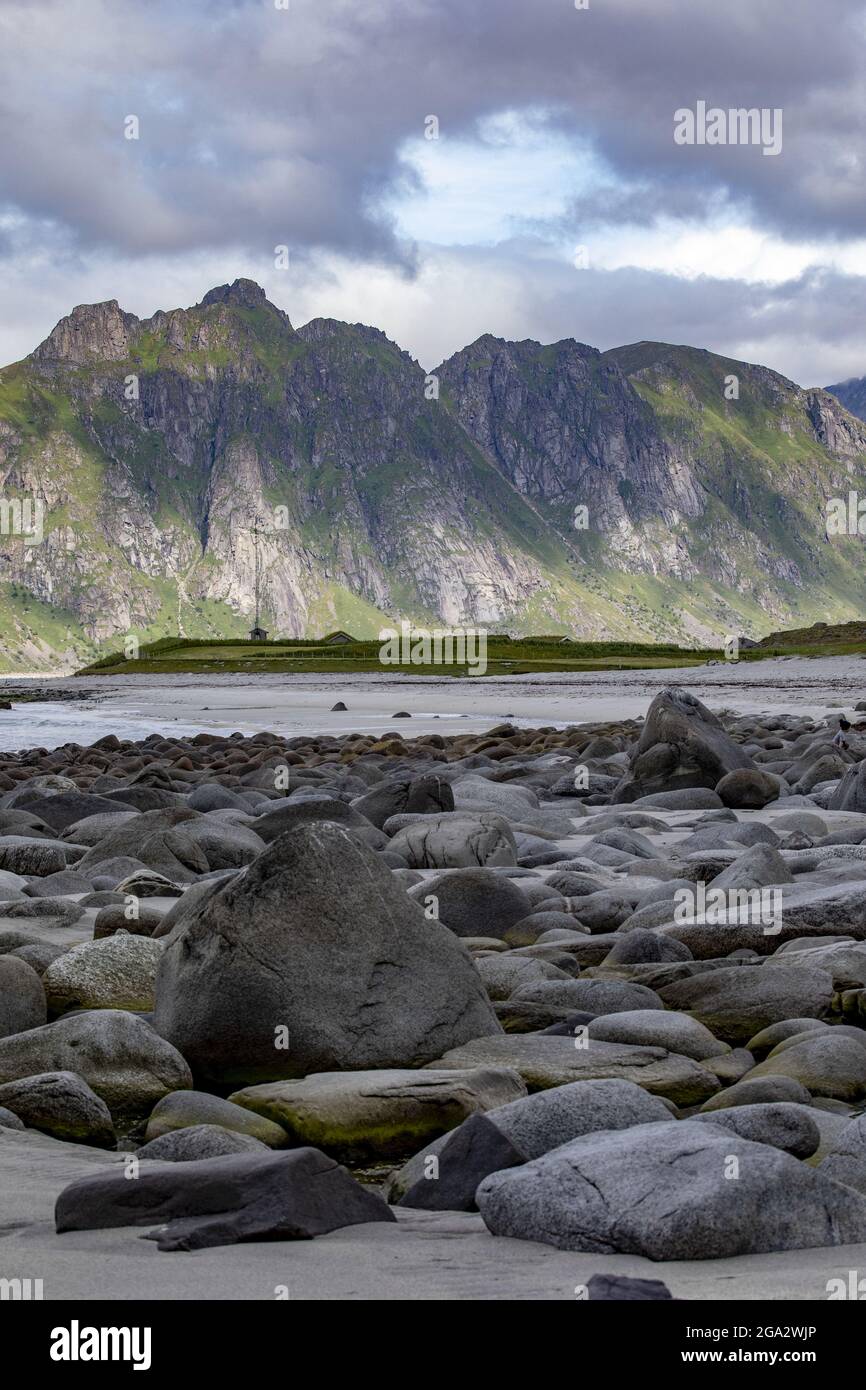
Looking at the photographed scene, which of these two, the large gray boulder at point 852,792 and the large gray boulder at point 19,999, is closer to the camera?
the large gray boulder at point 19,999

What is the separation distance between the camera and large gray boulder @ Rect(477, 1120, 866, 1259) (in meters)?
3.22

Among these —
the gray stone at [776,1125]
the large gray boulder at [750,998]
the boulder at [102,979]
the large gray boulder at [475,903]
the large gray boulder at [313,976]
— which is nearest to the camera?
the gray stone at [776,1125]

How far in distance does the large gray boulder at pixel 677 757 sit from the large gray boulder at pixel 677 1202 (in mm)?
11194

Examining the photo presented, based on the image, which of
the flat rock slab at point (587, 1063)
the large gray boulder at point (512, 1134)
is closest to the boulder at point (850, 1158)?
the large gray boulder at point (512, 1134)

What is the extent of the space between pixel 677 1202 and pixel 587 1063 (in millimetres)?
1920

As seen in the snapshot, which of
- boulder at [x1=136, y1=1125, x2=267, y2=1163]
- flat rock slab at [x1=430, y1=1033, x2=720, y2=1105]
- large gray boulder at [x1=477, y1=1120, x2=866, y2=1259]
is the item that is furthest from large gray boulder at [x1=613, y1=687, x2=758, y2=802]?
large gray boulder at [x1=477, y1=1120, x2=866, y2=1259]

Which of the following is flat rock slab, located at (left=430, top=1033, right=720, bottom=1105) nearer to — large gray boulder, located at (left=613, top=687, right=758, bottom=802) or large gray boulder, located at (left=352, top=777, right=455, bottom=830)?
large gray boulder, located at (left=352, top=777, right=455, bottom=830)

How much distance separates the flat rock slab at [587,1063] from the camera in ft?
16.5

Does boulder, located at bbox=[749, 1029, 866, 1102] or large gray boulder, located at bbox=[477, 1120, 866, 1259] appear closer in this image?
large gray boulder, located at bbox=[477, 1120, 866, 1259]

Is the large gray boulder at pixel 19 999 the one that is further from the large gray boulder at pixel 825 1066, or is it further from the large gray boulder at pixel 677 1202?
the large gray boulder at pixel 825 1066

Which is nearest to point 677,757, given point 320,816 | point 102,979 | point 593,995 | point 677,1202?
point 320,816

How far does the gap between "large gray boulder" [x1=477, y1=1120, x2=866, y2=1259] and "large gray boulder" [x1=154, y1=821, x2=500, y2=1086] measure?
1.92 m

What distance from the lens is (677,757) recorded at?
14.8m
